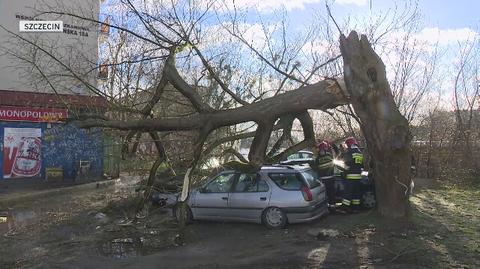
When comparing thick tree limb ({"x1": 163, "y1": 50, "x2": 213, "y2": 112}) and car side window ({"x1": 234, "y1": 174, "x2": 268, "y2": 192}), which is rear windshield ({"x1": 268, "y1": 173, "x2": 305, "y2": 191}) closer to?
car side window ({"x1": 234, "y1": 174, "x2": 268, "y2": 192})

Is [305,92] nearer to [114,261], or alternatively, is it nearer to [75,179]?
[114,261]

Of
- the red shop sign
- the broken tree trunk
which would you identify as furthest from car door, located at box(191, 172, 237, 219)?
the red shop sign

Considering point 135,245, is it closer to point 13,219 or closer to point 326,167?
point 326,167

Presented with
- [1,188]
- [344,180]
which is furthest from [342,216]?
[1,188]

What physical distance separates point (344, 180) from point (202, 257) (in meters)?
4.42

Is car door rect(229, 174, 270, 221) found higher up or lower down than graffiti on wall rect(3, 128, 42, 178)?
lower down

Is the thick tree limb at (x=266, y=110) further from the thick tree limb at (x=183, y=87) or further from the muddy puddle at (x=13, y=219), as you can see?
the muddy puddle at (x=13, y=219)

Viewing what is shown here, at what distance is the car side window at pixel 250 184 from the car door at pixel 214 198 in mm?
206

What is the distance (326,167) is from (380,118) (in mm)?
3344

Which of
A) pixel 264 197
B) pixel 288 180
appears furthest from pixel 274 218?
pixel 288 180

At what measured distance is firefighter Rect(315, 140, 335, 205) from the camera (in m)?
12.7

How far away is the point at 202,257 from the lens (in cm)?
923

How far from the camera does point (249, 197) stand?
1166cm

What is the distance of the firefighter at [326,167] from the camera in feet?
41.6
